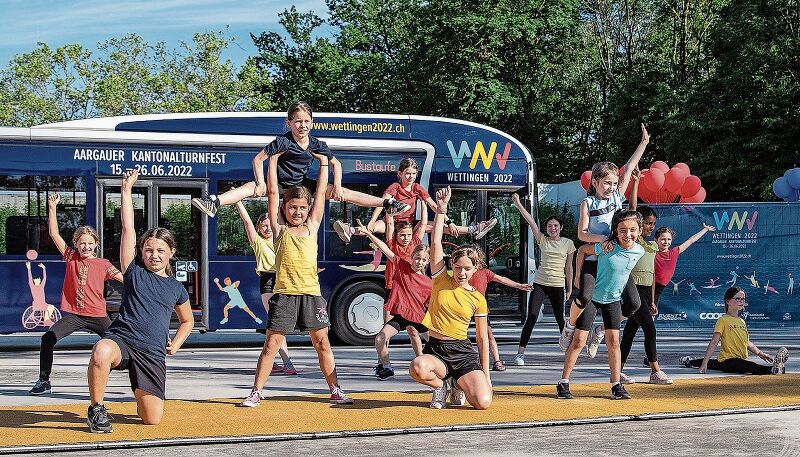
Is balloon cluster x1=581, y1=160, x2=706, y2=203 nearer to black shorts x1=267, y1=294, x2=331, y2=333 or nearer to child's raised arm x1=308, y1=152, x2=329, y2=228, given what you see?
child's raised arm x1=308, y1=152, x2=329, y2=228

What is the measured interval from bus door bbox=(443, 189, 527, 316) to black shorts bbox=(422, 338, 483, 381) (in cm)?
735

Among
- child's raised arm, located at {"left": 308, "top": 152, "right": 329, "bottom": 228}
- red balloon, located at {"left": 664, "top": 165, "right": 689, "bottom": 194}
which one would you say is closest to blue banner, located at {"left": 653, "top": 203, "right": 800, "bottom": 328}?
red balloon, located at {"left": 664, "top": 165, "right": 689, "bottom": 194}

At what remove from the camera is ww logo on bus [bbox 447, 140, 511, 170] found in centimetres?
1703

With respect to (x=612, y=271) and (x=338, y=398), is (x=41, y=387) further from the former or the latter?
(x=612, y=271)

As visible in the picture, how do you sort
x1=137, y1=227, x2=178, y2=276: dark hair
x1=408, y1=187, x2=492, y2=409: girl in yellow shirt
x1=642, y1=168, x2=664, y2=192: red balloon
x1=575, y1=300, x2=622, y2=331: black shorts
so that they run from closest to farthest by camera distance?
x1=137, y1=227, x2=178, y2=276: dark hair → x1=408, y1=187, x2=492, y2=409: girl in yellow shirt → x1=575, y1=300, x2=622, y2=331: black shorts → x1=642, y1=168, x2=664, y2=192: red balloon

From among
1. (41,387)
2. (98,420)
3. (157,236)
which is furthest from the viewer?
(41,387)

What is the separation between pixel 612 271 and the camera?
9.96 m

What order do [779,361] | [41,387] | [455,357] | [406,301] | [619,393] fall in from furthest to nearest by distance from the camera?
1. [779,361]
2. [406,301]
3. [41,387]
4. [619,393]
5. [455,357]

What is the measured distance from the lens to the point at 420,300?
11.4 meters

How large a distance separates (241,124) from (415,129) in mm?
2507

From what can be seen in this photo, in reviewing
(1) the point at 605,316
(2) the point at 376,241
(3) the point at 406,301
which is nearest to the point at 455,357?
(1) the point at 605,316

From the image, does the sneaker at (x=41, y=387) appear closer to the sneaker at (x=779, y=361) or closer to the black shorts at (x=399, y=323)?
the black shorts at (x=399, y=323)

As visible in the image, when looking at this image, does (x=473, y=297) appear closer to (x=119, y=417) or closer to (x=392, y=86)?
(x=119, y=417)

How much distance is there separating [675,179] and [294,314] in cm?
1654
